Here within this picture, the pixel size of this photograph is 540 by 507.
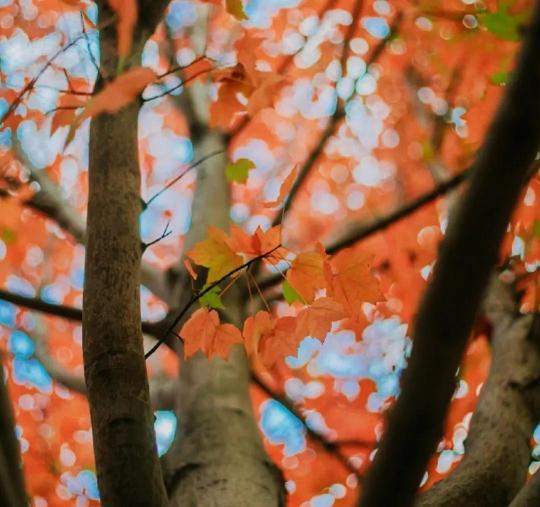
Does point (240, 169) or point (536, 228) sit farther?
point (240, 169)

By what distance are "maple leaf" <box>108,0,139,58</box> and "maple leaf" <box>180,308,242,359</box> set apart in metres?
0.77

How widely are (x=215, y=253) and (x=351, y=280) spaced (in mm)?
405

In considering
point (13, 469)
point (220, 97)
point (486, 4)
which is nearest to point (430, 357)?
point (13, 469)

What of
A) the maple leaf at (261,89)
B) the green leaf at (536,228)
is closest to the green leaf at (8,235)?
the maple leaf at (261,89)

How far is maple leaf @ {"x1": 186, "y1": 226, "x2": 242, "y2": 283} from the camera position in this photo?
2016 millimetres

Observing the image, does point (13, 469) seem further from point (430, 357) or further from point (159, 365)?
point (159, 365)

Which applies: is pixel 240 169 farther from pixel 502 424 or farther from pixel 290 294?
pixel 502 424

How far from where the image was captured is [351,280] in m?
1.95

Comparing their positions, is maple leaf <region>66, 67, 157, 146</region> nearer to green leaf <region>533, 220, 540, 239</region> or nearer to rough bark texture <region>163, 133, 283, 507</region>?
rough bark texture <region>163, 133, 283, 507</region>

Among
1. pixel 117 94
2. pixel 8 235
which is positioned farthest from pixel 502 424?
pixel 8 235

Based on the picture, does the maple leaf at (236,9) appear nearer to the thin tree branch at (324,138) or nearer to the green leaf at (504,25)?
the green leaf at (504,25)

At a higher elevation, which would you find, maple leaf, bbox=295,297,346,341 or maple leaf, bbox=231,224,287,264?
maple leaf, bbox=231,224,287,264

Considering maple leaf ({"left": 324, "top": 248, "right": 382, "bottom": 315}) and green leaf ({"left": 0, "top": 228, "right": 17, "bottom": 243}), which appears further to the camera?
green leaf ({"left": 0, "top": 228, "right": 17, "bottom": 243})

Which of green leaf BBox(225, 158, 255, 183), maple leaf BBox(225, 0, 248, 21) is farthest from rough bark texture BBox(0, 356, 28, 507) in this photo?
green leaf BBox(225, 158, 255, 183)
